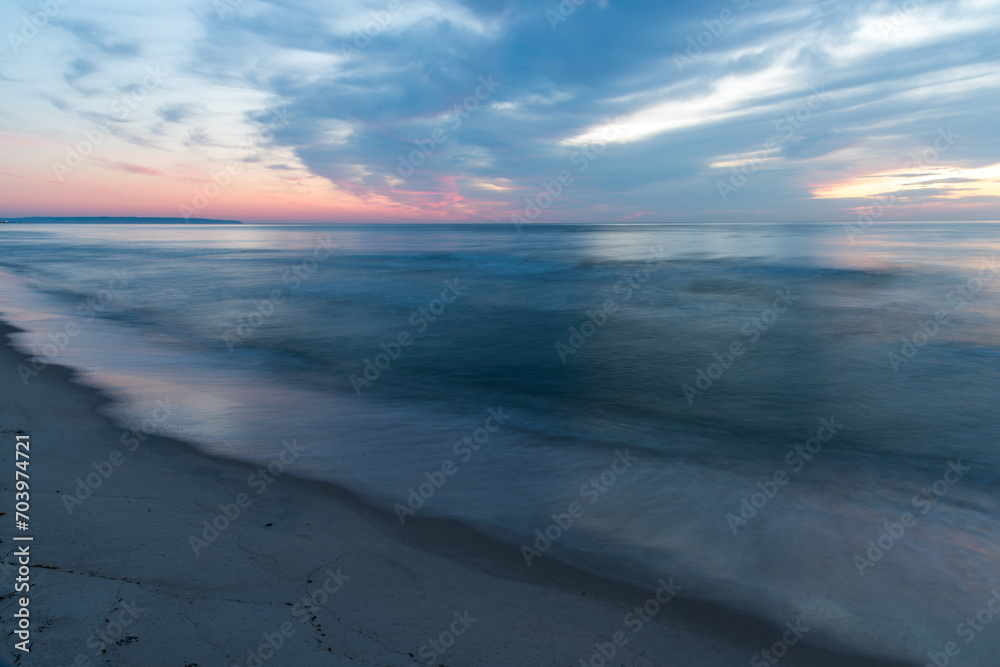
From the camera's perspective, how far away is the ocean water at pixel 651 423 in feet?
16.3

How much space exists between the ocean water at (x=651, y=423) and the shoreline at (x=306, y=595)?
0.46 metres

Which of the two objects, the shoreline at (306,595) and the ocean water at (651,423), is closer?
the shoreline at (306,595)

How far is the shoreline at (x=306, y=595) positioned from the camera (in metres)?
3.54

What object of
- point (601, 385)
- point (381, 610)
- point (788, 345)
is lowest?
point (381, 610)

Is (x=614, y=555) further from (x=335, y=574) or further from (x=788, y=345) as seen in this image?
(x=788, y=345)

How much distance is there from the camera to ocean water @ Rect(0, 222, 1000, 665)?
4.97 m

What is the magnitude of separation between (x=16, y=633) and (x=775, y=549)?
629 centimetres

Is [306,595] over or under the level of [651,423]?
under

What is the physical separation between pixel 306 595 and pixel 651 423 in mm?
6721

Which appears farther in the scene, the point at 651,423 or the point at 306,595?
the point at 651,423

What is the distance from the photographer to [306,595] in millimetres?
4055

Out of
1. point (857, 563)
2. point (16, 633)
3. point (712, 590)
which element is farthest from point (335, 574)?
point (857, 563)

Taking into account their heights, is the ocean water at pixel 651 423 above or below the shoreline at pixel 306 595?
above

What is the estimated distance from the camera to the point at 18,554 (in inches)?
163
